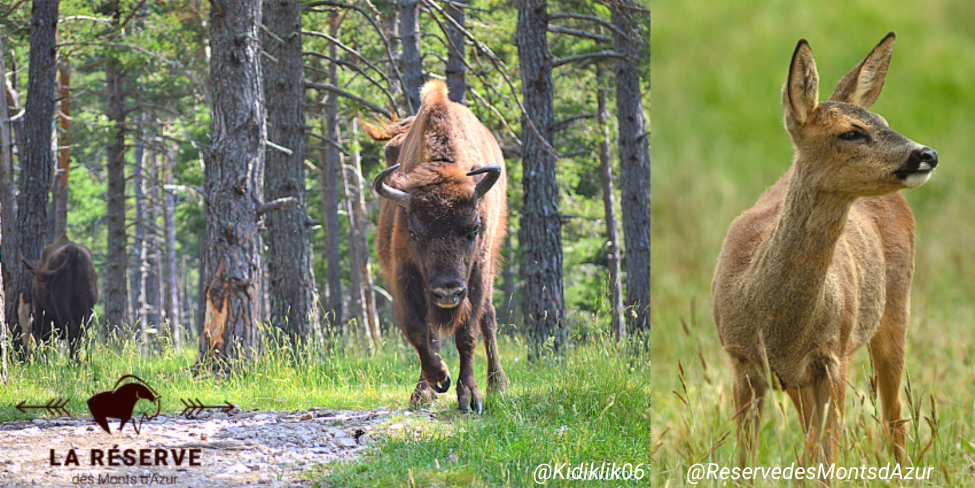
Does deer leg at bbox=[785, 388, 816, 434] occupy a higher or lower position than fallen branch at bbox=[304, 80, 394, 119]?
lower

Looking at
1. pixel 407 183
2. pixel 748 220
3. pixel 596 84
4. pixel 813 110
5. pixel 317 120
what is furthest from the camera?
pixel 596 84

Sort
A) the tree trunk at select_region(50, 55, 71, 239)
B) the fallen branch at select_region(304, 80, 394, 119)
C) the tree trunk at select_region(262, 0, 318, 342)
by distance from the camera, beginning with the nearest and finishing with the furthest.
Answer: the tree trunk at select_region(50, 55, 71, 239) < the fallen branch at select_region(304, 80, 394, 119) < the tree trunk at select_region(262, 0, 318, 342)

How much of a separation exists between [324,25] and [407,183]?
2.65m

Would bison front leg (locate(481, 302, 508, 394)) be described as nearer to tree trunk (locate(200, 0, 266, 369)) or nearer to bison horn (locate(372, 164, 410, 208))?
bison horn (locate(372, 164, 410, 208))

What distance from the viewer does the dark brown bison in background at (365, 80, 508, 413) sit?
486cm

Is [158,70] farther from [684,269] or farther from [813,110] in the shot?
[813,110]

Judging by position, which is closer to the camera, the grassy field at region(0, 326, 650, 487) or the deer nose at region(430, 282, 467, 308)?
the grassy field at region(0, 326, 650, 487)

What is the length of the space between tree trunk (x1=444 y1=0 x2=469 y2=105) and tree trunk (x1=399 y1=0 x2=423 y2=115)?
0.87 feet

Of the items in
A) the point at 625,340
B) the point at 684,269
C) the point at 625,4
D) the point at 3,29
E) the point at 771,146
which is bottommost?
the point at 625,340

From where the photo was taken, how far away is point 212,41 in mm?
5621

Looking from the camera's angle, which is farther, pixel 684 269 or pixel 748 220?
pixel 684 269

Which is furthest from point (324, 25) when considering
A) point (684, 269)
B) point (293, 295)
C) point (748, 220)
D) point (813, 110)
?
point (813, 110)

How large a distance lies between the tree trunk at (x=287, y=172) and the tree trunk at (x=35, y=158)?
1788 mm

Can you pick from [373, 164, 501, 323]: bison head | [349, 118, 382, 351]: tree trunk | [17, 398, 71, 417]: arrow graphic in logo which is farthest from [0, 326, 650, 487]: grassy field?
[349, 118, 382, 351]: tree trunk
